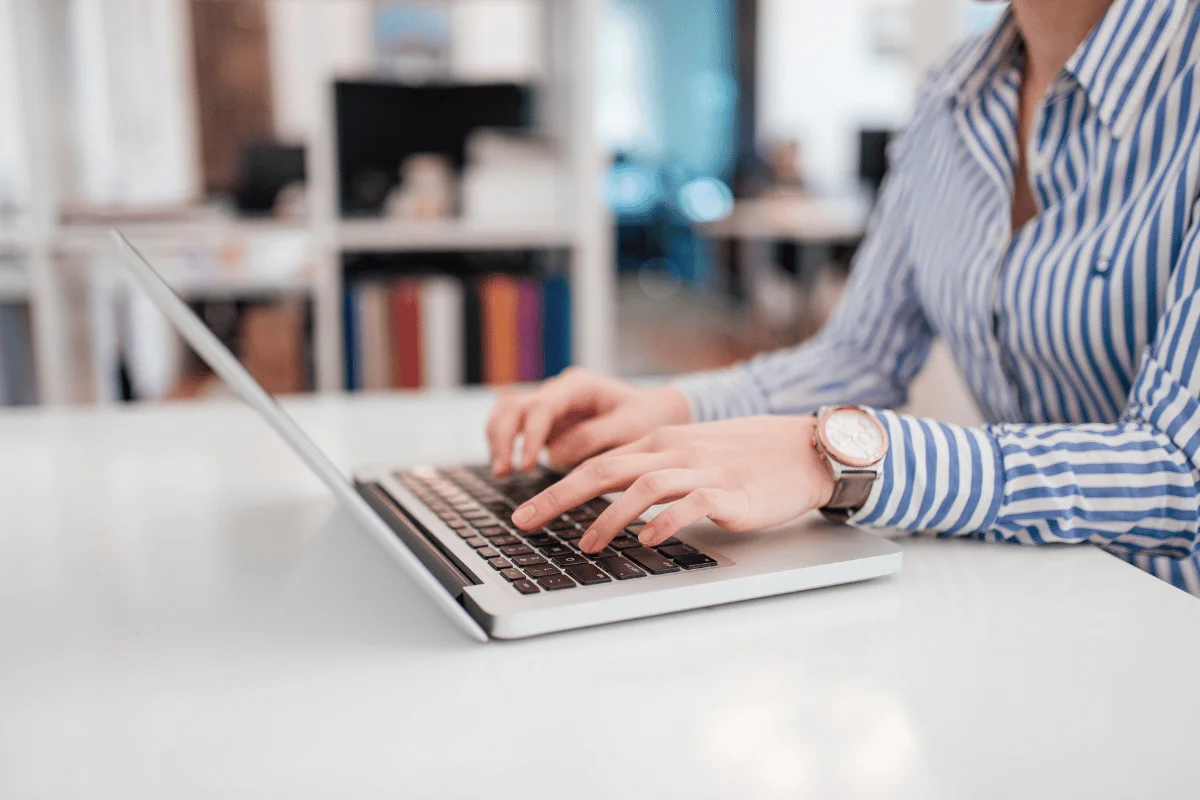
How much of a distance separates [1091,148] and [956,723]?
64 centimetres

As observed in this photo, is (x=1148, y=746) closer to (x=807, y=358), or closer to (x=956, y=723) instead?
(x=956, y=723)

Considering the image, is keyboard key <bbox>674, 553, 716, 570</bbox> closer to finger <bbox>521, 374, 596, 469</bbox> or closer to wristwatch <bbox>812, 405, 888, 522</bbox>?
wristwatch <bbox>812, 405, 888, 522</bbox>

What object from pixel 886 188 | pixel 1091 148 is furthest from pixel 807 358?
pixel 1091 148

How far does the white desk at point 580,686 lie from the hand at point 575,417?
161 millimetres

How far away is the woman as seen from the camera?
66cm

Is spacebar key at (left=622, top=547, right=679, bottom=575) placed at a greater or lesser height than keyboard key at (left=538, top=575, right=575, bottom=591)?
lesser

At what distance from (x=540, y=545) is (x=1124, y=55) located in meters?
0.64

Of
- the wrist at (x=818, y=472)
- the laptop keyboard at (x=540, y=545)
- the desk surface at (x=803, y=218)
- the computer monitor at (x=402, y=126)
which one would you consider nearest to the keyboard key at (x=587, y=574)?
the laptop keyboard at (x=540, y=545)

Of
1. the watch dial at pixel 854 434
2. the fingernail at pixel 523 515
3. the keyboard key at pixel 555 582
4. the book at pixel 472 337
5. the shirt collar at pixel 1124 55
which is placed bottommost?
the book at pixel 472 337

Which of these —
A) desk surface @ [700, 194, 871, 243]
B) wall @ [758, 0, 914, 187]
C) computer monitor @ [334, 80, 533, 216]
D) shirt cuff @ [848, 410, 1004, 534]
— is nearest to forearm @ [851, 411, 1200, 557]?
shirt cuff @ [848, 410, 1004, 534]

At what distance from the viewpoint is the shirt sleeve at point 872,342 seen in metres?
1.12

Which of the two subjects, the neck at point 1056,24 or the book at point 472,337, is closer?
the neck at point 1056,24

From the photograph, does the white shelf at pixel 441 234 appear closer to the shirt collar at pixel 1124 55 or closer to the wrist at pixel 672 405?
the wrist at pixel 672 405

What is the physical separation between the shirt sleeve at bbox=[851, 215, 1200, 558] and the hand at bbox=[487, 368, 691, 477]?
235 mm
